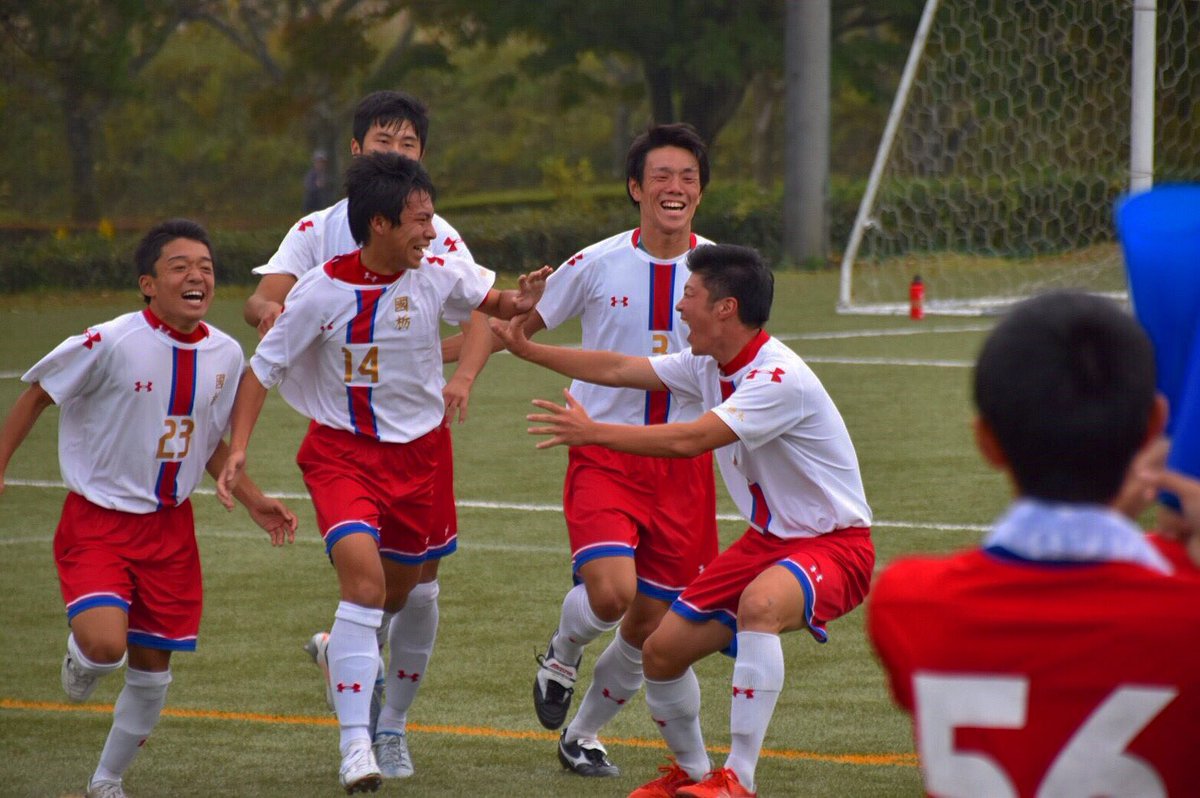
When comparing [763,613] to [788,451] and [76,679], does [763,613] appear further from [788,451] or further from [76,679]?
[76,679]

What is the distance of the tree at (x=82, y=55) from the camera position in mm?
25766

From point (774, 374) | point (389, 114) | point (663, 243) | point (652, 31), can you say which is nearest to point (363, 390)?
point (389, 114)

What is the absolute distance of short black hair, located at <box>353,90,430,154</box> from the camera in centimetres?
590

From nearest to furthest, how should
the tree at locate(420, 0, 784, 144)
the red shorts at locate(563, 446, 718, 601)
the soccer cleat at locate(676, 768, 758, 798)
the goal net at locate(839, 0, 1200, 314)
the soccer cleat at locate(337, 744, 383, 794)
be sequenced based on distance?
the soccer cleat at locate(676, 768, 758, 798) < the soccer cleat at locate(337, 744, 383, 794) < the red shorts at locate(563, 446, 718, 601) < the goal net at locate(839, 0, 1200, 314) < the tree at locate(420, 0, 784, 144)

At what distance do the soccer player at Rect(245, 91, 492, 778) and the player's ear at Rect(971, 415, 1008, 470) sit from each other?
3310mm

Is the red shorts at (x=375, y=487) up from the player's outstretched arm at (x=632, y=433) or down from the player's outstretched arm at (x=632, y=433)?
down

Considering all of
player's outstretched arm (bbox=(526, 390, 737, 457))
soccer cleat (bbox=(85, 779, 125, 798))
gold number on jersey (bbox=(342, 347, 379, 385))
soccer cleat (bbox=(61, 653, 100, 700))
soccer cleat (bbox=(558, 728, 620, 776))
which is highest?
gold number on jersey (bbox=(342, 347, 379, 385))

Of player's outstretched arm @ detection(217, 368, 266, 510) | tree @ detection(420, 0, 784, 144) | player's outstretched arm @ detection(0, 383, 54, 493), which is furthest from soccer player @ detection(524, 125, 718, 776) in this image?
tree @ detection(420, 0, 784, 144)

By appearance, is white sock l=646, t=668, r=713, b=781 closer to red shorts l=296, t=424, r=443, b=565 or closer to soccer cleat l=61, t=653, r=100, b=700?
red shorts l=296, t=424, r=443, b=565

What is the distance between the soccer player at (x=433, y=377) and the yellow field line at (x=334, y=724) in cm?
16

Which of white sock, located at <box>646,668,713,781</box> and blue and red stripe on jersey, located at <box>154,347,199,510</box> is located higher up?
blue and red stripe on jersey, located at <box>154,347,199,510</box>

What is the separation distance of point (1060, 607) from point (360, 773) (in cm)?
304


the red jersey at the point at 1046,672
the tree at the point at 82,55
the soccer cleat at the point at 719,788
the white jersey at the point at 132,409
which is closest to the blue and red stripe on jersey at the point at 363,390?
the white jersey at the point at 132,409

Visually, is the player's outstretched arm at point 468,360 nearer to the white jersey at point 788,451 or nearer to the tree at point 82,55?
the white jersey at point 788,451
